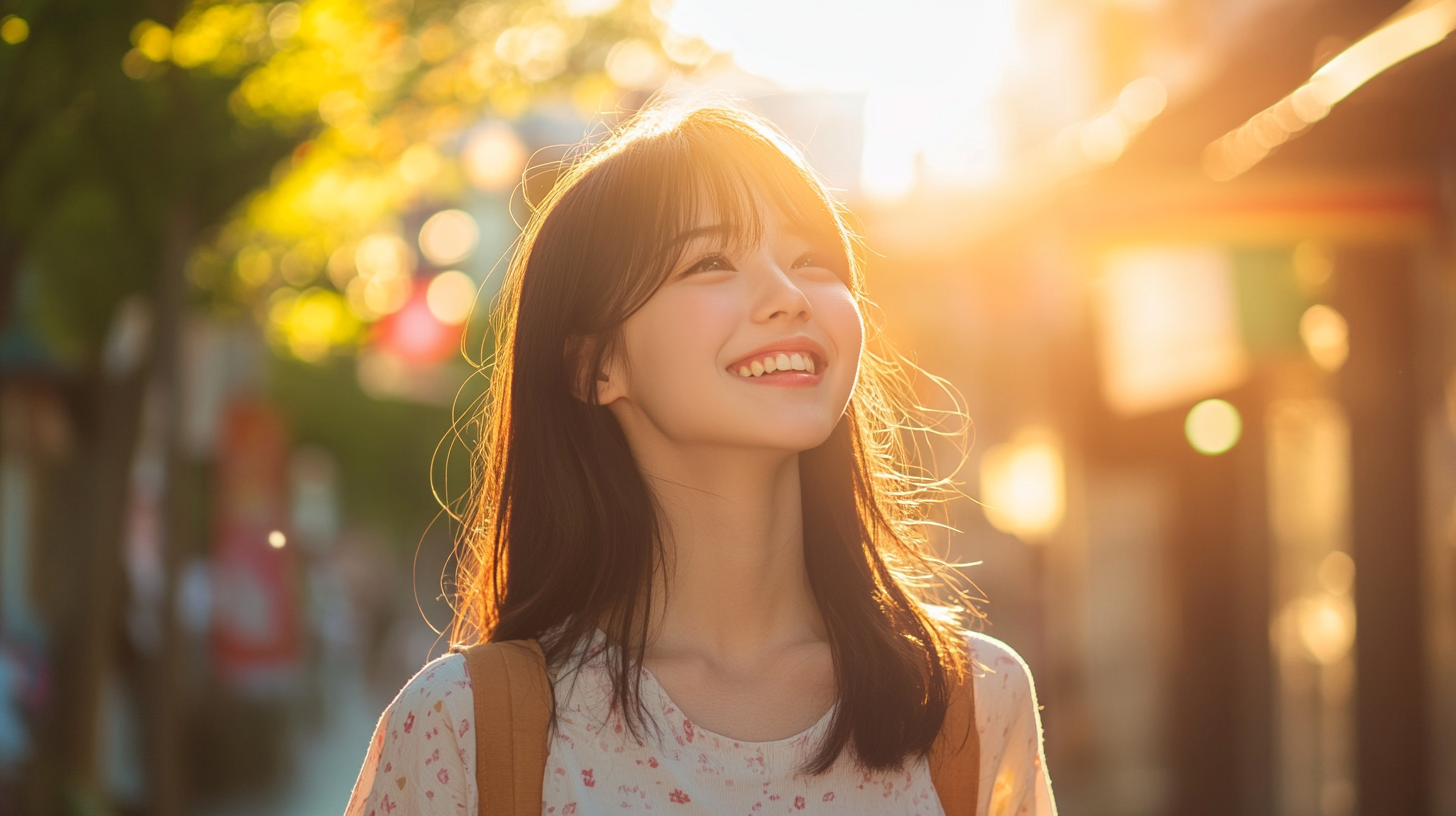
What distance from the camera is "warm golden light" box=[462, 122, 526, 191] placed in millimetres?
12982

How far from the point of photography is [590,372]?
231cm

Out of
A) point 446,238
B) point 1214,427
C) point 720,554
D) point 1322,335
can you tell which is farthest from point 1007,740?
point 446,238

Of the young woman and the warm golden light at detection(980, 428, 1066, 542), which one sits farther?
the warm golden light at detection(980, 428, 1066, 542)

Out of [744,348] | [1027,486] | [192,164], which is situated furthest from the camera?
[1027,486]

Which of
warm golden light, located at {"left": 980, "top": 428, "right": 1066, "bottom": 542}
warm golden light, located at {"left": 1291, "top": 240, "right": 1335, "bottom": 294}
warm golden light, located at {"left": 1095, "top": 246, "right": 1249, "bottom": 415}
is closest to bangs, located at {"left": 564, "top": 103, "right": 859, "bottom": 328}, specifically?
warm golden light, located at {"left": 1291, "top": 240, "right": 1335, "bottom": 294}

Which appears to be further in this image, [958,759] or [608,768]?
[958,759]

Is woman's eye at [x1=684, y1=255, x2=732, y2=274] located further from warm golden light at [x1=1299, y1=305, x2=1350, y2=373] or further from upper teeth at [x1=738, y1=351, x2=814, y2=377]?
warm golden light at [x1=1299, y1=305, x2=1350, y2=373]

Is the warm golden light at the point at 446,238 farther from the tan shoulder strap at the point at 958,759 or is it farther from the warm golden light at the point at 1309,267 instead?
the tan shoulder strap at the point at 958,759

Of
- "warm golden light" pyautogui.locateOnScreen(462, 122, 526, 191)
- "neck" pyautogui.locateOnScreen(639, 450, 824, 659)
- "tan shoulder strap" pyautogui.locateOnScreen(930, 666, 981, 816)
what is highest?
"warm golden light" pyautogui.locateOnScreen(462, 122, 526, 191)

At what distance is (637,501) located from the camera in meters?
2.35

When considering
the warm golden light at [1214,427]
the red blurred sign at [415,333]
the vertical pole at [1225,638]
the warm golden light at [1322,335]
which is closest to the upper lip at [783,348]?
the warm golden light at [1322,335]

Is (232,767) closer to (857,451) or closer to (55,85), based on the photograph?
(55,85)

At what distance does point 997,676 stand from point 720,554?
0.45 m

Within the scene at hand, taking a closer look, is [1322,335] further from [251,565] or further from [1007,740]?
[251,565]
